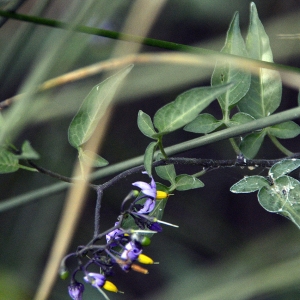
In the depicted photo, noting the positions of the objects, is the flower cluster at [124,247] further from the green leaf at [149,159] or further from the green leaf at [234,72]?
the green leaf at [234,72]

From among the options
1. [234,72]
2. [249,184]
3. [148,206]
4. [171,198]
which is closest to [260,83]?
[234,72]

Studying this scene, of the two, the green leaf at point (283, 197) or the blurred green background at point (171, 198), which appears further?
the blurred green background at point (171, 198)

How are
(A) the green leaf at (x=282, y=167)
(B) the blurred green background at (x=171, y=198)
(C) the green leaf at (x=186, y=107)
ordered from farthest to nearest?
(B) the blurred green background at (x=171, y=198), (A) the green leaf at (x=282, y=167), (C) the green leaf at (x=186, y=107)

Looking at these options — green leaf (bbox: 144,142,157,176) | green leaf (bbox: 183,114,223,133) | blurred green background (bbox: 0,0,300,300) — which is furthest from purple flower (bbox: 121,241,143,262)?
blurred green background (bbox: 0,0,300,300)

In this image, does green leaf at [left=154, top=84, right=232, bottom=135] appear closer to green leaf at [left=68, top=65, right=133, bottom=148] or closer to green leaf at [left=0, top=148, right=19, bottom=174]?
green leaf at [left=68, top=65, right=133, bottom=148]

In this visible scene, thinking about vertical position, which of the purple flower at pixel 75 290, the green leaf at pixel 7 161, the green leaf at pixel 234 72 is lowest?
the purple flower at pixel 75 290

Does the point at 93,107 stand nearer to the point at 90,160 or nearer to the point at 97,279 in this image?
the point at 90,160

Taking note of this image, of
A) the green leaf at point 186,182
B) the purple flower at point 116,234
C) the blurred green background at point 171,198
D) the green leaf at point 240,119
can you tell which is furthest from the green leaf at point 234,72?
the blurred green background at point 171,198
